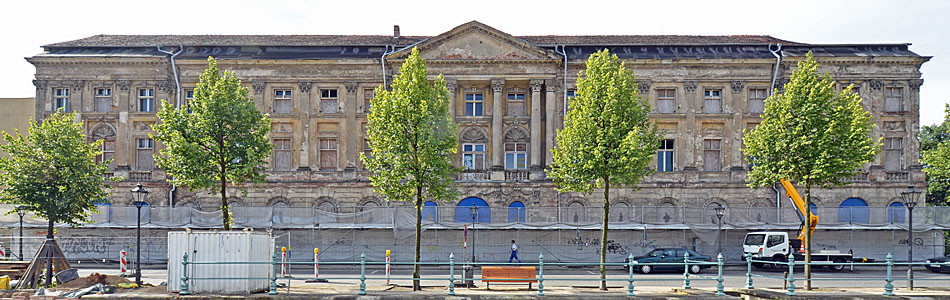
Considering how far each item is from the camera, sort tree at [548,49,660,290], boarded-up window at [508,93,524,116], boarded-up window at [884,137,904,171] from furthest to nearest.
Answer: boarded-up window at [508,93,524,116] < boarded-up window at [884,137,904,171] < tree at [548,49,660,290]

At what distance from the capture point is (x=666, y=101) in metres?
46.1

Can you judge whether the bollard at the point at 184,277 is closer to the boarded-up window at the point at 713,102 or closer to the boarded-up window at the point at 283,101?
the boarded-up window at the point at 283,101

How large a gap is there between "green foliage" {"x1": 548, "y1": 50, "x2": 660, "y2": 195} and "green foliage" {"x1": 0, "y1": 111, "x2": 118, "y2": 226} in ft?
61.0

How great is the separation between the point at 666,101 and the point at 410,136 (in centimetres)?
2507

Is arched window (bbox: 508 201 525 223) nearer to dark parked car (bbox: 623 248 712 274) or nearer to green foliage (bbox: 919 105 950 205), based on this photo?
dark parked car (bbox: 623 248 712 274)

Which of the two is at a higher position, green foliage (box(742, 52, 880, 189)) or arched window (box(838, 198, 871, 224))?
green foliage (box(742, 52, 880, 189))

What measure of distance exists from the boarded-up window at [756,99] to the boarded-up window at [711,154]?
298 centimetres

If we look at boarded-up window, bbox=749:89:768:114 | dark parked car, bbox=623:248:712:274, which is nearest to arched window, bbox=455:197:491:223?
dark parked car, bbox=623:248:712:274

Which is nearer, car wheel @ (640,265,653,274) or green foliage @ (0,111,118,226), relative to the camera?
green foliage @ (0,111,118,226)

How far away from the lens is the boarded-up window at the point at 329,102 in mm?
46438

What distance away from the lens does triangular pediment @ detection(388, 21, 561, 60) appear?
4472 cm

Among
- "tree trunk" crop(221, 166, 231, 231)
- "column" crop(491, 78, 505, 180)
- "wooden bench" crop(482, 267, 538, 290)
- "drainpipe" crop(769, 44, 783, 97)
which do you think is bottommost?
"wooden bench" crop(482, 267, 538, 290)

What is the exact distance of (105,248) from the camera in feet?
124

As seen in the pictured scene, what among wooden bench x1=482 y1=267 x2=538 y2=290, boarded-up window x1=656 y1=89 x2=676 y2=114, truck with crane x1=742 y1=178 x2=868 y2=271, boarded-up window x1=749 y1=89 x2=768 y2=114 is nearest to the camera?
wooden bench x1=482 y1=267 x2=538 y2=290
